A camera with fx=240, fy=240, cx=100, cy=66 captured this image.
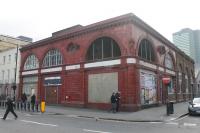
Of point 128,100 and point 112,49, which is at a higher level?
point 112,49

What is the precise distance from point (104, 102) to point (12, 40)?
38611 mm

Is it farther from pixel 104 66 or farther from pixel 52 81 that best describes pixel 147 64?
pixel 52 81

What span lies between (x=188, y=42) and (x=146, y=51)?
90.9 meters

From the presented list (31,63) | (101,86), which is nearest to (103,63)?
(101,86)

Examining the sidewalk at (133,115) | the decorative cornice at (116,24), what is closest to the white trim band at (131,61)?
the decorative cornice at (116,24)

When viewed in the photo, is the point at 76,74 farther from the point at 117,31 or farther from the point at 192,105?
the point at 192,105

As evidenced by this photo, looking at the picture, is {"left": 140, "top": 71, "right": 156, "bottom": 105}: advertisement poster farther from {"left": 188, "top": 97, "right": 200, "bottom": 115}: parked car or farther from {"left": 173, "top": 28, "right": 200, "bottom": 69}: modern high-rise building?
{"left": 173, "top": 28, "right": 200, "bottom": 69}: modern high-rise building

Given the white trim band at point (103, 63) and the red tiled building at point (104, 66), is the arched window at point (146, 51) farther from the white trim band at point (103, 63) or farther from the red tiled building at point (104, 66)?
the white trim band at point (103, 63)

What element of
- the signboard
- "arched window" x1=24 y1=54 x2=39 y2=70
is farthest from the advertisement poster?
"arched window" x1=24 y1=54 x2=39 y2=70

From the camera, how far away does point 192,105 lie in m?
18.8

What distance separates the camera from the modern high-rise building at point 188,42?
340 feet

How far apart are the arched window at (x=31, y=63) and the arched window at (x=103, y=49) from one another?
10420 mm

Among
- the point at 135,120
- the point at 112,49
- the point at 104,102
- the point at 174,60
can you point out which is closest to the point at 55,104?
the point at 104,102

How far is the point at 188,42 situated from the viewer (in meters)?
109
